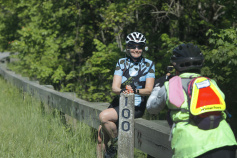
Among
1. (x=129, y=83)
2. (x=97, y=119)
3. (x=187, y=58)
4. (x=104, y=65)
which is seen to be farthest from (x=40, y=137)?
(x=104, y=65)

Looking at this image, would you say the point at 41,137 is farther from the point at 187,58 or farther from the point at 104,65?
the point at 104,65

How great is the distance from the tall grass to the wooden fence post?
709 millimetres

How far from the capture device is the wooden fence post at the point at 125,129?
422 cm

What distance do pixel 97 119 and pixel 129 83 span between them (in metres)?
0.79

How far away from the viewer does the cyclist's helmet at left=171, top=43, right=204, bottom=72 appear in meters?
3.11

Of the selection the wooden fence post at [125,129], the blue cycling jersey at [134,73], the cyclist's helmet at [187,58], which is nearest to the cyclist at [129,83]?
the blue cycling jersey at [134,73]

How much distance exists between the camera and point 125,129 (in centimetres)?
428

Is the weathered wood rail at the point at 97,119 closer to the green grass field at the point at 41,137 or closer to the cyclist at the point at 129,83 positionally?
the green grass field at the point at 41,137

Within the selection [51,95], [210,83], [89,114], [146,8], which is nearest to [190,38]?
[146,8]

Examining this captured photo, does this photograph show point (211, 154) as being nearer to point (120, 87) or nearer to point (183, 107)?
point (183, 107)

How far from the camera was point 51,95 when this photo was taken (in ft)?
23.2

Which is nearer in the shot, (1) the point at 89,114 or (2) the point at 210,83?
(2) the point at 210,83

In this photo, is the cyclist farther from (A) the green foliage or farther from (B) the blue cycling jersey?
(A) the green foliage

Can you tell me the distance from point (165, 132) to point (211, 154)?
33.9 inches
